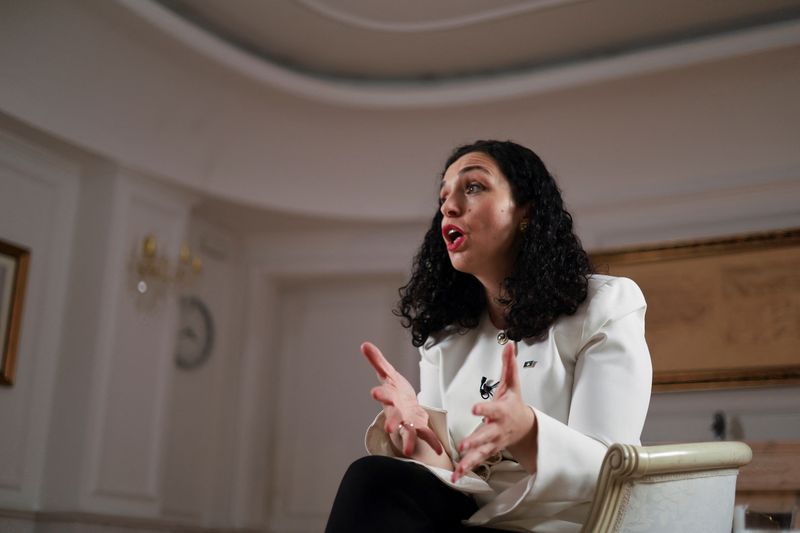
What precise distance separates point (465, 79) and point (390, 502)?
4.44 m

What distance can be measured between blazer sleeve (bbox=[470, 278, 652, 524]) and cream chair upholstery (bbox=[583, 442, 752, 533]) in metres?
0.05

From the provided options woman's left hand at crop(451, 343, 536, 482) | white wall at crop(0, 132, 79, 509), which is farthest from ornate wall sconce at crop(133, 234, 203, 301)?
woman's left hand at crop(451, 343, 536, 482)

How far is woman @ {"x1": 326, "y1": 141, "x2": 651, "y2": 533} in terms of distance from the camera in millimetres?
1565

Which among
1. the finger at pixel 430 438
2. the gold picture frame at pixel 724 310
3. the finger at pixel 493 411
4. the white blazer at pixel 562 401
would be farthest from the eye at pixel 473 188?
the gold picture frame at pixel 724 310

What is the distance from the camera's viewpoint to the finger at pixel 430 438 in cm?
177

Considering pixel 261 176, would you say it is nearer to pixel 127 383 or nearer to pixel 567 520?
pixel 127 383

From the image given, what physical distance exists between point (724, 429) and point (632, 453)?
356 cm

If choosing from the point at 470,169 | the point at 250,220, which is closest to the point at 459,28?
the point at 250,220

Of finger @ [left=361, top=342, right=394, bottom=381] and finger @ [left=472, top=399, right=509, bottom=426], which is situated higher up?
finger @ [left=361, top=342, right=394, bottom=381]

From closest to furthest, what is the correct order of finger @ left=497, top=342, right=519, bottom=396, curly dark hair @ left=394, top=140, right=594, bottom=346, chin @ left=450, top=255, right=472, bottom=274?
finger @ left=497, top=342, right=519, bottom=396, curly dark hair @ left=394, top=140, right=594, bottom=346, chin @ left=450, top=255, right=472, bottom=274

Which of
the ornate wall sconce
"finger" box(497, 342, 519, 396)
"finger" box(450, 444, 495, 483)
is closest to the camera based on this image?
"finger" box(450, 444, 495, 483)

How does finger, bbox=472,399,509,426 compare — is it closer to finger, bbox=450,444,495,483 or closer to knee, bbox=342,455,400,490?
finger, bbox=450,444,495,483

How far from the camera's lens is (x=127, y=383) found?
5.12m

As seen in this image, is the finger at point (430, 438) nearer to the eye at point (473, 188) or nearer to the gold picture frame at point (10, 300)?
the eye at point (473, 188)
